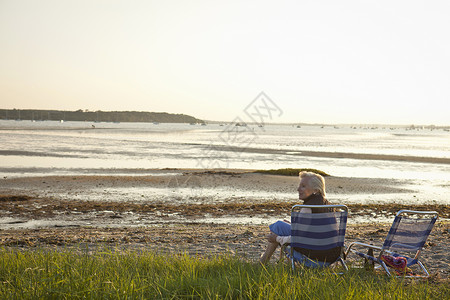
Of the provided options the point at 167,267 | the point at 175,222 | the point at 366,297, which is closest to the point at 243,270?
the point at 167,267

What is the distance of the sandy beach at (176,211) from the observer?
762 centimetres

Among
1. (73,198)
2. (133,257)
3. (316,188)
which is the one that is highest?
(316,188)

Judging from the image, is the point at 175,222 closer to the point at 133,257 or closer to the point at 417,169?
the point at 133,257

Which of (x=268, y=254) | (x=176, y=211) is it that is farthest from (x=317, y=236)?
(x=176, y=211)

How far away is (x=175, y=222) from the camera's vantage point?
34.8 ft

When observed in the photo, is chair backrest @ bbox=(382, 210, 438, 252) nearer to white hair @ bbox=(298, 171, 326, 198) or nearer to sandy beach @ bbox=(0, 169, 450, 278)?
white hair @ bbox=(298, 171, 326, 198)

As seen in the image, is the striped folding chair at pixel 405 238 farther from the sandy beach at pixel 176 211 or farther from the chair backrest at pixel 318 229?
the sandy beach at pixel 176 211

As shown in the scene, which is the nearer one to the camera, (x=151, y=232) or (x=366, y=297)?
(x=366, y=297)

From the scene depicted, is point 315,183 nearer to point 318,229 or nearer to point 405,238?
point 318,229

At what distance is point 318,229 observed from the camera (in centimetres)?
480

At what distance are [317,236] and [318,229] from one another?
95 mm

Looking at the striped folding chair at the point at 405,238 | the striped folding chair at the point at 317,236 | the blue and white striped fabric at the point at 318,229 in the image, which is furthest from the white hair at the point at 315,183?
the striped folding chair at the point at 405,238

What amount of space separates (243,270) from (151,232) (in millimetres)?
4694

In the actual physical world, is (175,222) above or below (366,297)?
below
